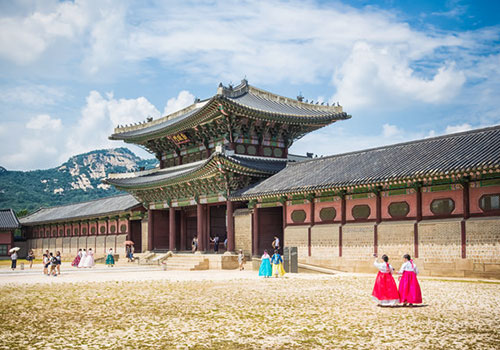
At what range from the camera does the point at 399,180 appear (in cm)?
2584

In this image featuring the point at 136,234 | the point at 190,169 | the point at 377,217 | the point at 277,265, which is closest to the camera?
the point at 277,265

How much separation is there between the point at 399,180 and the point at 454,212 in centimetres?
300

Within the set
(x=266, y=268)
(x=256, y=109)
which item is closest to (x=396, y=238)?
(x=266, y=268)

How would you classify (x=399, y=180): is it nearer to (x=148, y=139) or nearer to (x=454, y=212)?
(x=454, y=212)

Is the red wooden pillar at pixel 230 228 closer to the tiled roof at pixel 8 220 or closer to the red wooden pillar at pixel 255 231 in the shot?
the red wooden pillar at pixel 255 231

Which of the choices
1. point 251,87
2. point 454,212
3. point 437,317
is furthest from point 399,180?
point 251,87

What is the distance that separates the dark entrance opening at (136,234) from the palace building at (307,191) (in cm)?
26

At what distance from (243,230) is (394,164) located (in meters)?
12.9

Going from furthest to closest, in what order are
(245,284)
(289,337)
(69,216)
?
(69,216)
(245,284)
(289,337)

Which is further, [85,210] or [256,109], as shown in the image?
[85,210]

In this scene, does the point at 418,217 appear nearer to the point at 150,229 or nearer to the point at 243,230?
the point at 243,230

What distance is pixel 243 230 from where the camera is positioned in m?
37.1

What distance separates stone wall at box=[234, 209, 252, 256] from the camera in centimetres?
3672

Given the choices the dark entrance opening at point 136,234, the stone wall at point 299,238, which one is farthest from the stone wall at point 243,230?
the dark entrance opening at point 136,234
